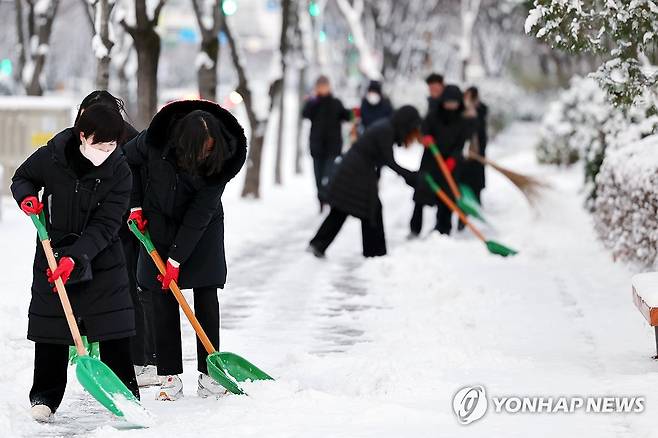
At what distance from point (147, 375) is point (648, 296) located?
2679 mm

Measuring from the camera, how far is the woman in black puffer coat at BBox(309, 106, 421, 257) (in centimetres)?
1178

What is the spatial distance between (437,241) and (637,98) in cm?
510

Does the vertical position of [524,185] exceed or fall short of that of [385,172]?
it exceeds it

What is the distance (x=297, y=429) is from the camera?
548 centimetres

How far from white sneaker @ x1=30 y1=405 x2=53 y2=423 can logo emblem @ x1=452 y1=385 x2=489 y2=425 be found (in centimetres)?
184

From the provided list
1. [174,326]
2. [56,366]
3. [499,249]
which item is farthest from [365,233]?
[56,366]

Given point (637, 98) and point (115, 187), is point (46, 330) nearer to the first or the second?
point (115, 187)

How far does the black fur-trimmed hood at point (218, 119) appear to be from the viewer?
6.30 metres

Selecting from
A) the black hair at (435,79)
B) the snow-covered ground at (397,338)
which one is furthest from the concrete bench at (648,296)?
the black hair at (435,79)

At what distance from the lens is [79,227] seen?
5824 millimetres

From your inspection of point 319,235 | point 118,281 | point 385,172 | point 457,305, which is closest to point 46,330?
point 118,281

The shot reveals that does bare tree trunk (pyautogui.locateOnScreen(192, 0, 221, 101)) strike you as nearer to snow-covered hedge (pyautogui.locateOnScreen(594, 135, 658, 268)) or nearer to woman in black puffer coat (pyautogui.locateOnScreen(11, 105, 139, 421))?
snow-covered hedge (pyautogui.locateOnScreen(594, 135, 658, 268))

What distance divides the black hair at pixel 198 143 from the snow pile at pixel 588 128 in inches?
141

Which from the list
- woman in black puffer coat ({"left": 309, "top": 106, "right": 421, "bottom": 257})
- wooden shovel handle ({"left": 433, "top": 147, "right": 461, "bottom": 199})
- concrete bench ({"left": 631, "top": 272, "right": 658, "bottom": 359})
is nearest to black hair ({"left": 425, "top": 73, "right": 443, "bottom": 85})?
wooden shovel handle ({"left": 433, "top": 147, "right": 461, "bottom": 199})
